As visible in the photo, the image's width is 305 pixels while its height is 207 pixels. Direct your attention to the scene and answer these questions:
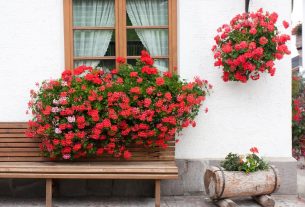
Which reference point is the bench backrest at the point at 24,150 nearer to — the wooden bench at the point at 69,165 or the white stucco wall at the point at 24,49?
the wooden bench at the point at 69,165

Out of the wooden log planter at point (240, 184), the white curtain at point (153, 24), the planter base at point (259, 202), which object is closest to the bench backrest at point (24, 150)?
the wooden log planter at point (240, 184)

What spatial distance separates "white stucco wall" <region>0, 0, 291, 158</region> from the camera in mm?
6285

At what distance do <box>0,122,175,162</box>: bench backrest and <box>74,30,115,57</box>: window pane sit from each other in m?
1.13

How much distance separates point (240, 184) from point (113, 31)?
2.37 metres

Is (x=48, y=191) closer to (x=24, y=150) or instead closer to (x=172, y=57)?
(x=24, y=150)

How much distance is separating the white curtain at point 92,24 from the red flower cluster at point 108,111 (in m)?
0.48

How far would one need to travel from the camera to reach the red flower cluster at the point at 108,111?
5.67 m

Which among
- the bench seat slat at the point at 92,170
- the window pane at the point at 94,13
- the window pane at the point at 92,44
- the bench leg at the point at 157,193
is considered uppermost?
the window pane at the point at 94,13

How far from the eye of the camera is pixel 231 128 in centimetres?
636

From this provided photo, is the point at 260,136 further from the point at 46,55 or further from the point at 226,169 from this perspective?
the point at 46,55

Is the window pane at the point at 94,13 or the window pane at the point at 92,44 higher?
the window pane at the point at 94,13

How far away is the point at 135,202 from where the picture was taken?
19.8ft

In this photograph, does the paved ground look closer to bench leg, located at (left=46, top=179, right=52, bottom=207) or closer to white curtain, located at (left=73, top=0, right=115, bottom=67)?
bench leg, located at (left=46, top=179, right=52, bottom=207)

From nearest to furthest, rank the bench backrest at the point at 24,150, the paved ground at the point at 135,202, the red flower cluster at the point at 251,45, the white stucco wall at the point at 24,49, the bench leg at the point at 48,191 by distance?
the bench leg at the point at 48,191 → the red flower cluster at the point at 251,45 → the paved ground at the point at 135,202 → the bench backrest at the point at 24,150 → the white stucco wall at the point at 24,49
